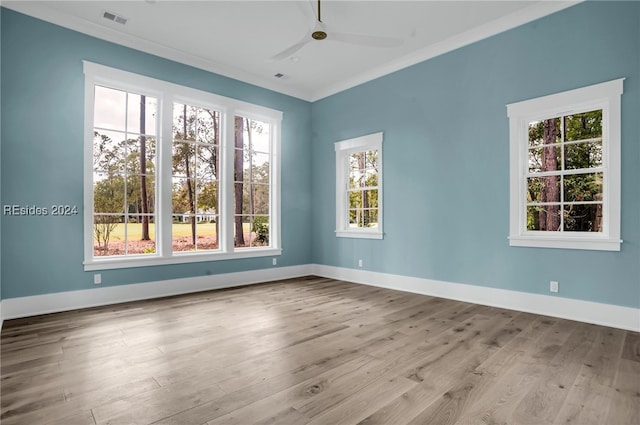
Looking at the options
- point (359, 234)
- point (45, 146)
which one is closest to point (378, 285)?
point (359, 234)

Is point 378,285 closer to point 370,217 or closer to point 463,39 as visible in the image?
point 370,217

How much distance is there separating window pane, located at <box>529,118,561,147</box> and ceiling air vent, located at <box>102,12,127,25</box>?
195 inches

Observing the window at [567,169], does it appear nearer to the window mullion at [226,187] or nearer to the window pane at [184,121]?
the window mullion at [226,187]

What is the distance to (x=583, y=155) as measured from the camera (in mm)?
3672

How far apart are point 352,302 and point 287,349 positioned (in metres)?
1.73

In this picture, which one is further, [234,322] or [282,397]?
[234,322]

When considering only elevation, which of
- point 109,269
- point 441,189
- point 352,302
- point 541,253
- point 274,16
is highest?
point 274,16

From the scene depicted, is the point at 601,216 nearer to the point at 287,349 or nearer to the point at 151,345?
the point at 287,349

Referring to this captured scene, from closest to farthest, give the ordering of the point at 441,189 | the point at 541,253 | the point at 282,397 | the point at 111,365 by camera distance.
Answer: the point at 282,397
the point at 111,365
the point at 541,253
the point at 441,189

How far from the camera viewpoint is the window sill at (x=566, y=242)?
11.1 ft

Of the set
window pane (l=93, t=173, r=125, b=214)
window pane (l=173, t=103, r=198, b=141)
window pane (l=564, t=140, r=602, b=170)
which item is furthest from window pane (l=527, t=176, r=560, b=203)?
window pane (l=93, t=173, r=125, b=214)

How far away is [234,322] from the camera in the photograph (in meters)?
3.55

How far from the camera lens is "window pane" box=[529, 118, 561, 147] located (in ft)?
12.7

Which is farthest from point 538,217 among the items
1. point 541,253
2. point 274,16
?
point 274,16
